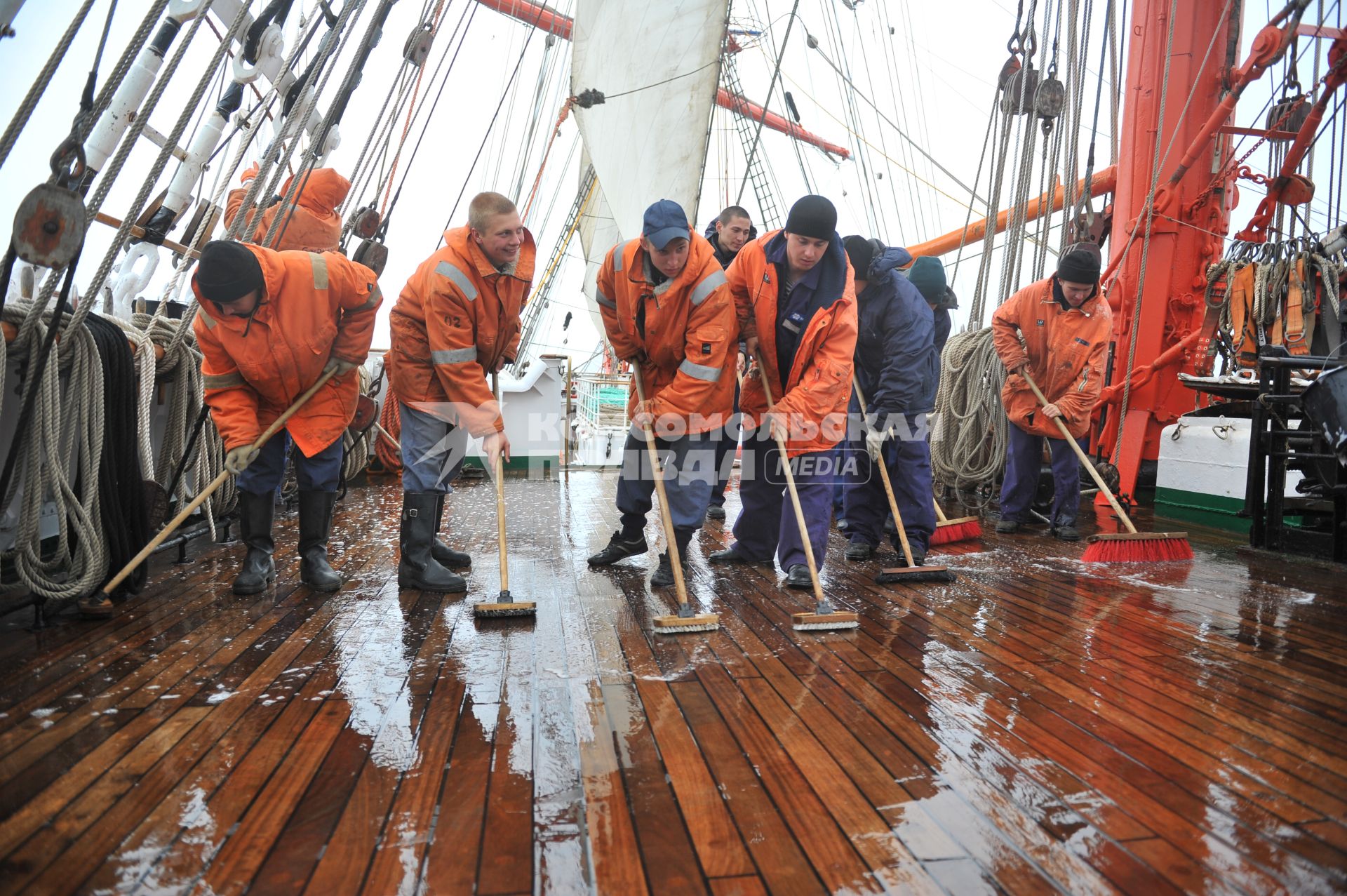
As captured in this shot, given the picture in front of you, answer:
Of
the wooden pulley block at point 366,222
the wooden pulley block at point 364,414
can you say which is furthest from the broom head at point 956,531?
the wooden pulley block at point 366,222

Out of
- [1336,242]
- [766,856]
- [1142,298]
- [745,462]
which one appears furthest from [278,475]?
[1336,242]

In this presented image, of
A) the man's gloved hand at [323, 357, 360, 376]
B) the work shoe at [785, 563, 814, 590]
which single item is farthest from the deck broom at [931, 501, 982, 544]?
the man's gloved hand at [323, 357, 360, 376]

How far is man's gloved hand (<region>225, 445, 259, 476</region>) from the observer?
309 cm

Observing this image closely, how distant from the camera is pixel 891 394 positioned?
151 inches

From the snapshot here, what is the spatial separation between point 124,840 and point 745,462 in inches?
107

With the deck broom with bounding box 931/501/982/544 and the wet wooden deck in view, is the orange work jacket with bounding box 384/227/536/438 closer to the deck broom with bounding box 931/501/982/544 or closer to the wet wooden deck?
the wet wooden deck

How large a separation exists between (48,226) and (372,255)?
13.5 ft

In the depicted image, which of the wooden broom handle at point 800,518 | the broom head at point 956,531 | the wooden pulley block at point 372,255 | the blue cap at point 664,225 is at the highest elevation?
the wooden pulley block at point 372,255

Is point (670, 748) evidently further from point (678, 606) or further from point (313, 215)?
point (313, 215)

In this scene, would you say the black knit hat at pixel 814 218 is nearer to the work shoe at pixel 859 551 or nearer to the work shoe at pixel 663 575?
the work shoe at pixel 663 575

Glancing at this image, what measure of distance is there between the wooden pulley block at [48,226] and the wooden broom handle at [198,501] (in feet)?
2.76

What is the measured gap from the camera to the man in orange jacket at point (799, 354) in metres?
3.27

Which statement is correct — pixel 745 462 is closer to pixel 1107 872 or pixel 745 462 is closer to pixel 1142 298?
pixel 1107 872

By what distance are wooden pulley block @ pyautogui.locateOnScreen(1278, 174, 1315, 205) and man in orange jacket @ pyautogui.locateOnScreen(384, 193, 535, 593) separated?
5665 millimetres
